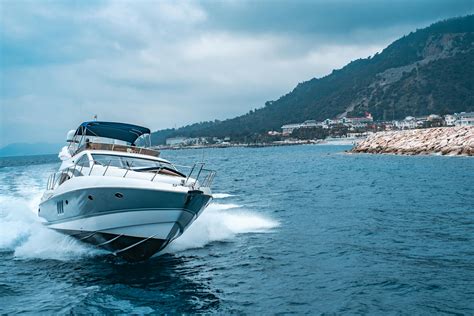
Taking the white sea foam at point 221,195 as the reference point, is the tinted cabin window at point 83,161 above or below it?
above

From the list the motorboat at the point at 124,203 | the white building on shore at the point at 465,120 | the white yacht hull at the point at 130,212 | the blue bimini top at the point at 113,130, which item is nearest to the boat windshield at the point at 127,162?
the motorboat at the point at 124,203

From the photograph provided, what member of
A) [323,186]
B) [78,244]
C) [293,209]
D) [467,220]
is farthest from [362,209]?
[78,244]

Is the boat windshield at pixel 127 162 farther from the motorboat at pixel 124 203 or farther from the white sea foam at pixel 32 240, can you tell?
the white sea foam at pixel 32 240

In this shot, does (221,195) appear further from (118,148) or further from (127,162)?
(127,162)

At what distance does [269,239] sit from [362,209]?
7118 millimetres

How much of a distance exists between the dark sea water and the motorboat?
70 cm

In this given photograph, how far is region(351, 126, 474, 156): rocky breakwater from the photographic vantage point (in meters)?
59.7

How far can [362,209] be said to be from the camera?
847 inches

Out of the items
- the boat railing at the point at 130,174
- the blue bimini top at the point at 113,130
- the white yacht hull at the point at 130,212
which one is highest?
the blue bimini top at the point at 113,130

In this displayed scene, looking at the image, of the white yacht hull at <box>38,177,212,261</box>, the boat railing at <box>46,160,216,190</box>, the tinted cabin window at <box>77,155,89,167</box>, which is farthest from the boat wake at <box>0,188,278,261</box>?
the tinted cabin window at <box>77,155,89,167</box>

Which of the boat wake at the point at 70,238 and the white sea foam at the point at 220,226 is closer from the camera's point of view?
the boat wake at the point at 70,238

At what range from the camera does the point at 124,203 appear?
42.2 ft

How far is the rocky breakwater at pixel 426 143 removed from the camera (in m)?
59.7

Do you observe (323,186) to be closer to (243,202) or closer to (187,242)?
(243,202)
